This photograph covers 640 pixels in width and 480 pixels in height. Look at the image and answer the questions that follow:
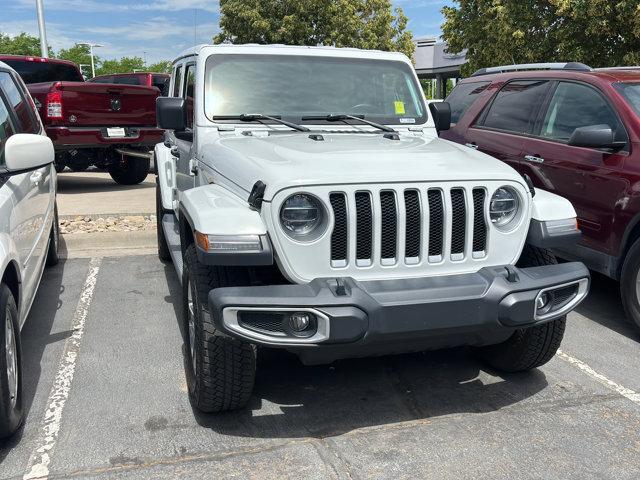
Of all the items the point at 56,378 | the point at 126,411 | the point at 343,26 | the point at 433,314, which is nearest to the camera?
the point at 433,314

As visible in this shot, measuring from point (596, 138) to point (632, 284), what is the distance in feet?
3.44

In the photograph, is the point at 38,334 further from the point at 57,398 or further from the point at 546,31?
the point at 546,31

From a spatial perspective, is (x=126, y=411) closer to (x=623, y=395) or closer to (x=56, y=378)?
(x=56, y=378)

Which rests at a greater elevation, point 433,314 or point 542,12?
point 542,12

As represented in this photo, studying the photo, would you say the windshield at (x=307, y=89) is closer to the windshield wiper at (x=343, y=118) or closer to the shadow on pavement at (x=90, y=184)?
the windshield wiper at (x=343, y=118)

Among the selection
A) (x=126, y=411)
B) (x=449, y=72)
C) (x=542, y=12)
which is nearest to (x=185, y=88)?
(x=126, y=411)

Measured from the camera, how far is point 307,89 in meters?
→ 4.38

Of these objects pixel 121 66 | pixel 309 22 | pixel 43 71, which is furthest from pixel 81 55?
pixel 43 71

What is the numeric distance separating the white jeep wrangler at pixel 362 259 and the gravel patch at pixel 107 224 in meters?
3.70

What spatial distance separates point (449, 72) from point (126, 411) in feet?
141

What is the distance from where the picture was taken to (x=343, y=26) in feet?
93.5

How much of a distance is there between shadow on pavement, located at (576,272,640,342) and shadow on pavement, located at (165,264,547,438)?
113 cm

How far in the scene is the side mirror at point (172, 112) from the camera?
13.8ft

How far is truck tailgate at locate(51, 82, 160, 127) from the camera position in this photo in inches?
371
